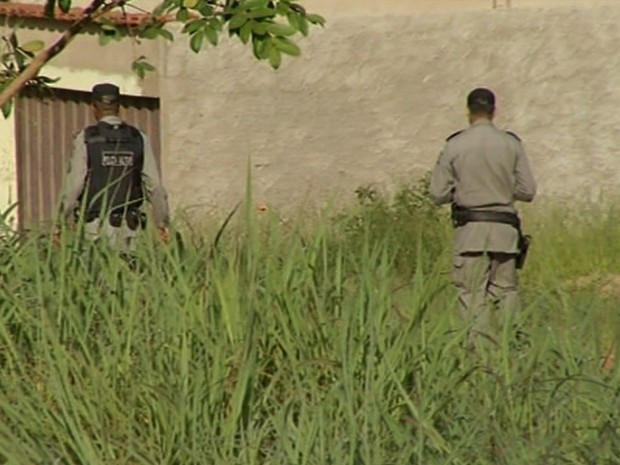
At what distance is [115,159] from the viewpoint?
29.5ft

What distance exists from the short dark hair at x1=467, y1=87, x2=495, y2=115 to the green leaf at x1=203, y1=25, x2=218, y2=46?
3638 mm

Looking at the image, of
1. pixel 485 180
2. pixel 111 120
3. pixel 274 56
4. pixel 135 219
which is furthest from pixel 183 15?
pixel 485 180

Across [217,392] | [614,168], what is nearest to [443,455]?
[217,392]

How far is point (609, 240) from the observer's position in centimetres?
1297

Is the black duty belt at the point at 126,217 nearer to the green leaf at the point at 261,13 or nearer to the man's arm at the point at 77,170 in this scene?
the man's arm at the point at 77,170

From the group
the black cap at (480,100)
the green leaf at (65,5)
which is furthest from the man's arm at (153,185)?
the green leaf at (65,5)

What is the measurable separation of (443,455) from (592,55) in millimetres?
9559

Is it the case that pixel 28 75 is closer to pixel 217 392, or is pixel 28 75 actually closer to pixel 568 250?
pixel 217 392

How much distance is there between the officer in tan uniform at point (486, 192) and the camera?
30.6ft

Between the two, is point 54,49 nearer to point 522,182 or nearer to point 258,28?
point 258,28

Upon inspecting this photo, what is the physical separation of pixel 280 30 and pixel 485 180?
349 cm

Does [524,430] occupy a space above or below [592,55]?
below

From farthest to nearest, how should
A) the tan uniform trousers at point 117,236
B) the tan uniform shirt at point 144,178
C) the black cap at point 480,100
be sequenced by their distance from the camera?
1. the black cap at point 480,100
2. the tan uniform shirt at point 144,178
3. the tan uniform trousers at point 117,236

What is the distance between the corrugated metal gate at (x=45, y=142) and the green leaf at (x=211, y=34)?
363 inches
